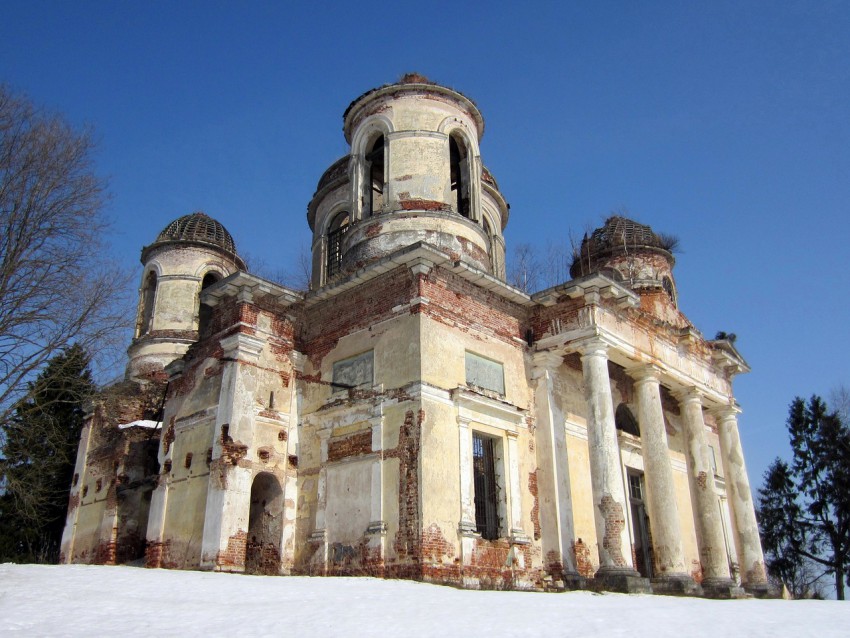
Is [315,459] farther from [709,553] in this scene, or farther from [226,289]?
[709,553]

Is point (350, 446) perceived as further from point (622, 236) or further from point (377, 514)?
point (622, 236)

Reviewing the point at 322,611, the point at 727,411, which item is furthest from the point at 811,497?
the point at 322,611

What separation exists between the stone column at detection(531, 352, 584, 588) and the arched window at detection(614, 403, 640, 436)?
12.0 feet

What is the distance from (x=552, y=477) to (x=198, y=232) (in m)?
15.9

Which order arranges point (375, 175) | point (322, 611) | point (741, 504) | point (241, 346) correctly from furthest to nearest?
point (741, 504) → point (375, 175) → point (241, 346) → point (322, 611)

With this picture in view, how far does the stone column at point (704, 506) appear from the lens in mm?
16828

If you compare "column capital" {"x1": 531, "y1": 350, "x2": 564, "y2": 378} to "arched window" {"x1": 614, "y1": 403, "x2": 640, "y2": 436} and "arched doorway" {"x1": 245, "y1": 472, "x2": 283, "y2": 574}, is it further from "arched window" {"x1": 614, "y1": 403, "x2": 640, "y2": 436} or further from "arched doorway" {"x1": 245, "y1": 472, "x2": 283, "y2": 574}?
"arched doorway" {"x1": 245, "y1": 472, "x2": 283, "y2": 574}

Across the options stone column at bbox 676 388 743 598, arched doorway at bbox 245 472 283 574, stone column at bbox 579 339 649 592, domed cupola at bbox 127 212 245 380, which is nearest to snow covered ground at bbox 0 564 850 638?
stone column at bbox 579 339 649 592

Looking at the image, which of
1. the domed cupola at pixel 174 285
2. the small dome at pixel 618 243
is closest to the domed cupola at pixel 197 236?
the domed cupola at pixel 174 285

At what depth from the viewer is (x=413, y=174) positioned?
17047 mm

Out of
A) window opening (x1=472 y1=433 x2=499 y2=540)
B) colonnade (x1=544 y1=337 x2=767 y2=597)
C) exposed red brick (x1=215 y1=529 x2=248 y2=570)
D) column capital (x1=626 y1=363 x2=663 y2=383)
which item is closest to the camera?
exposed red brick (x1=215 y1=529 x2=248 y2=570)

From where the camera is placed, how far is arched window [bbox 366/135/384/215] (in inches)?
707

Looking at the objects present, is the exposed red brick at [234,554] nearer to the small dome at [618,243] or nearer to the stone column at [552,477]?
the stone column at [552,477]

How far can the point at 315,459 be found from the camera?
14.6m
